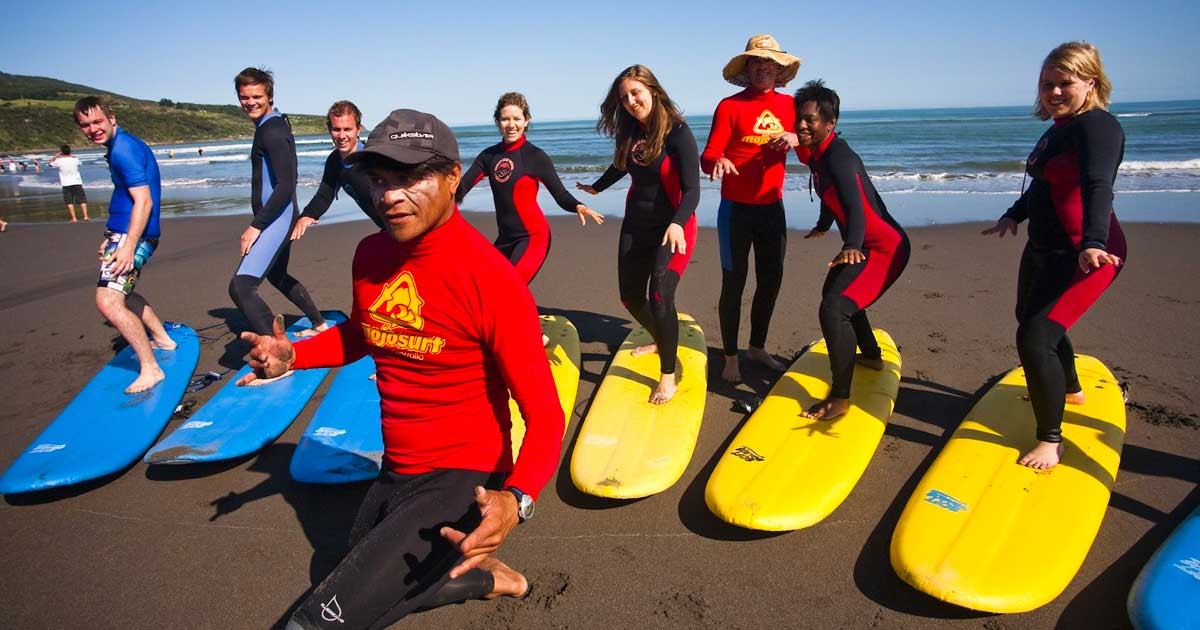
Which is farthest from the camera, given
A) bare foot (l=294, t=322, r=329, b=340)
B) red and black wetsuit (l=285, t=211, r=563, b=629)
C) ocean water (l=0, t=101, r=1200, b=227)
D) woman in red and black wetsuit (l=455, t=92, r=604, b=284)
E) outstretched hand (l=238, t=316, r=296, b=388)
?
ocean water (l=0, t=101, r=1200, b=227)

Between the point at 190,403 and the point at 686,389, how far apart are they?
11.7ft

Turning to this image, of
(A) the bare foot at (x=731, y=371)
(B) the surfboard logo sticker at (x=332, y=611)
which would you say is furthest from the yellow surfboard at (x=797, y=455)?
(B) the surfboard logo sticker at (x=332, y=611)

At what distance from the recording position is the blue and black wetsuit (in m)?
4.56

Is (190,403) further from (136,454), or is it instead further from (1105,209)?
(1105,209)

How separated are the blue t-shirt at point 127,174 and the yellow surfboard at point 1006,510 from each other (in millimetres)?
5004

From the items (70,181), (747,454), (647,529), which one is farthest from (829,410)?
(70,181)

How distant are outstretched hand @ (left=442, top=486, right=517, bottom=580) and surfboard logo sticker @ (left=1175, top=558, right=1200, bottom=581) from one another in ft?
8.13

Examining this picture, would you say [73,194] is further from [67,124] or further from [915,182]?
[67,124]

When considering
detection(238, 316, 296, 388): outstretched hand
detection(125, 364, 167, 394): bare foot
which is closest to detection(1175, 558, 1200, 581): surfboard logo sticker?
detection(238, 316, 296, 388): outstretched hand

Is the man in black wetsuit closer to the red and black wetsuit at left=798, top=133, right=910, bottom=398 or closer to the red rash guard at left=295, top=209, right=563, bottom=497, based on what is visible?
the red rash guard at left=295, top=209, right=563, bottom=497

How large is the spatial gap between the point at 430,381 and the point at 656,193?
103 inches

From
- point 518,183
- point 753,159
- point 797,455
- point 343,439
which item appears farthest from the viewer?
point 518,183

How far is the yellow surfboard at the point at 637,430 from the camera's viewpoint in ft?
10.5

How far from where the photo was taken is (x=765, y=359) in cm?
488
